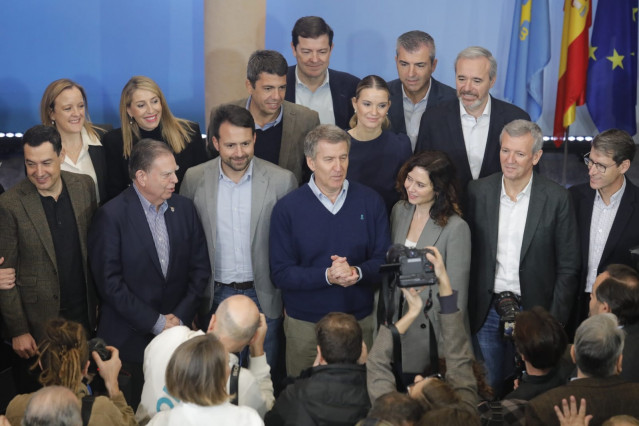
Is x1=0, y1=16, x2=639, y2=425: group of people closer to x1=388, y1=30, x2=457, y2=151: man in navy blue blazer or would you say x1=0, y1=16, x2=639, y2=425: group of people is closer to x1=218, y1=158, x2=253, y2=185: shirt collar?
x1=218, y1=158, x2=253, y2=185: shirt collar

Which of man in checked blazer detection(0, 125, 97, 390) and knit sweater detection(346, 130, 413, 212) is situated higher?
knit sweater detection(346, 130, 413, 212)

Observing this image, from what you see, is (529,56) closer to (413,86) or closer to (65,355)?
(413,86)

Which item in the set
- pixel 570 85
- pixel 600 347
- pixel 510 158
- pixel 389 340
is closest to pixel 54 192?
pixel 389 340

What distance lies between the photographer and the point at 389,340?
3533mm

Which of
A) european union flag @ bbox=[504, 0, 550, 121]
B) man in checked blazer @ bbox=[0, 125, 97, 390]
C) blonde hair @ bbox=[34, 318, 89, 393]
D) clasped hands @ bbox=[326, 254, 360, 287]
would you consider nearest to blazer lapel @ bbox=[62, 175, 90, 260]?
man in checked blazer @ bbox=[0, 125, 97, 390]

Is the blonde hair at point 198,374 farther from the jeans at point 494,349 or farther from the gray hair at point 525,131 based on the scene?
the gray hair at point 525,131

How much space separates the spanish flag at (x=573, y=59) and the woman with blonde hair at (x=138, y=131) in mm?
3512

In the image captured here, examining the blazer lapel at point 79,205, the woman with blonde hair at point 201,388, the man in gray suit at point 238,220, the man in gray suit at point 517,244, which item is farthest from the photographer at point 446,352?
the blazer lapel at point 79,205

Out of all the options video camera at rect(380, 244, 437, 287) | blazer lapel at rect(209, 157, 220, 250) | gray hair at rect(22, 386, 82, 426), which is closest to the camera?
gray hair at rect(22, 386, 82, 426)

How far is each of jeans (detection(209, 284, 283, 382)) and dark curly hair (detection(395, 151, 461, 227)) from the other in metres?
1.07

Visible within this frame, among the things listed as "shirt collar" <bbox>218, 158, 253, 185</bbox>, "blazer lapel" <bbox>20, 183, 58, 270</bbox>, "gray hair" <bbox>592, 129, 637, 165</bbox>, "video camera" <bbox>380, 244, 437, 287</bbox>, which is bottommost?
"video camera" <bbox>380, 244, 437, 287</bbox>

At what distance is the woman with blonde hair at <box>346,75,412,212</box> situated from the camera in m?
4.86

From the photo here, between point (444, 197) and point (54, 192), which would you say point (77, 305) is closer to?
point (54, 192)

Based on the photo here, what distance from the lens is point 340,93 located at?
5629 millimetres
